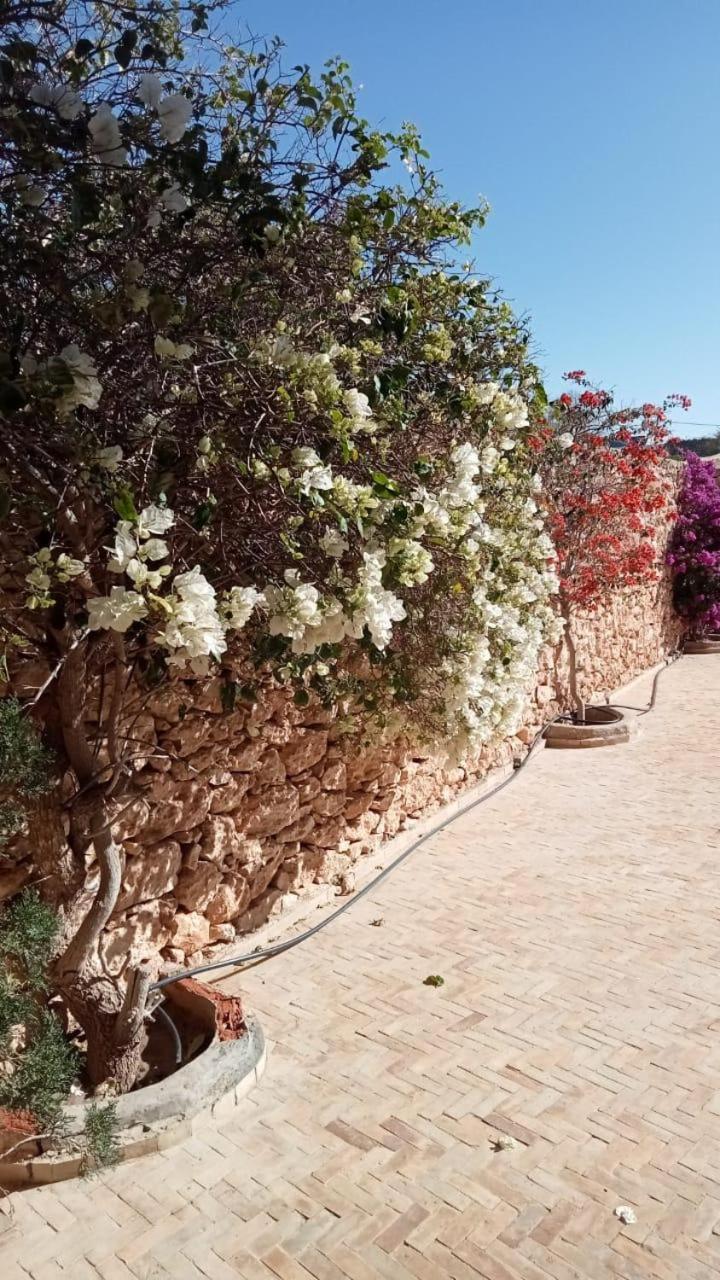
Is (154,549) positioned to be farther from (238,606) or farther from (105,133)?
(105,133)

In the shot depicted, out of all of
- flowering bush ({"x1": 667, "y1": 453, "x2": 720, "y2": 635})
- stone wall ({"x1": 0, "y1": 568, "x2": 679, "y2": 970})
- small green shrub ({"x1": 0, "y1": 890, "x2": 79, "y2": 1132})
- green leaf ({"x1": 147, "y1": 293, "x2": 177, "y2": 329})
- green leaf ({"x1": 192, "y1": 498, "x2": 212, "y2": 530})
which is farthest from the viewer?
flowering bush ({"x1": 667, "y1": 453, "x2": 720, "y2": 635})

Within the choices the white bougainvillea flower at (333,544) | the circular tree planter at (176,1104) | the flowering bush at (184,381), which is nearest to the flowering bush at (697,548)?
the flowering bush at (184,381)

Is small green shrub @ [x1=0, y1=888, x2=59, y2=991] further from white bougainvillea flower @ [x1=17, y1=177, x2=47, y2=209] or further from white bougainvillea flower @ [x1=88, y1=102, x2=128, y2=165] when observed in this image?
white bougainvillea flower @ [x1=88, y1=102, x2=128, y2=165]

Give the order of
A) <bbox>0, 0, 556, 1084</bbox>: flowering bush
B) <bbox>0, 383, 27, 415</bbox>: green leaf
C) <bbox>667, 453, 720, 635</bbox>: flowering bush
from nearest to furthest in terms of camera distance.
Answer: <bbox>0, 383, 27, 415</bbox>: green leaf < <bbox>0, 0, 556, 1084</bbox>: flowering bush < <bbox>667, 453, 720, 635</bbox>: flowering bush

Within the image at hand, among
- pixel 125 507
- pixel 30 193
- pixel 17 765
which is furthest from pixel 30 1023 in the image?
pixel 30 193

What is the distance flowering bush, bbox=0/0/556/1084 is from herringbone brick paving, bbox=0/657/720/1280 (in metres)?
0.70

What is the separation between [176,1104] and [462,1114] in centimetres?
114

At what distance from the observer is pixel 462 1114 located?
137 inches

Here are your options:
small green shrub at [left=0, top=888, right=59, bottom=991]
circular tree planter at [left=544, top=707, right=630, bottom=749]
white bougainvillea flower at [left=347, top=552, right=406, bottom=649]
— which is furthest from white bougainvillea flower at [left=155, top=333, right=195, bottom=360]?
circular tree planter at [left=544, top=707, right=630, bottom=749]

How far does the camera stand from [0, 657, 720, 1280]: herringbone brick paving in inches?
111

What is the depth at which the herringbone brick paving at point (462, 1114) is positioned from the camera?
2814mm

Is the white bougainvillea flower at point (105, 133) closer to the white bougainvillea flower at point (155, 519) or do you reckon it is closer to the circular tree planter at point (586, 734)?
the white bougainvillea flower at point (155, 519)

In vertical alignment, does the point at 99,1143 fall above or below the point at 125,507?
below

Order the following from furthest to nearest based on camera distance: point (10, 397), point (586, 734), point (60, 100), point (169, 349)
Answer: point (586, 734) → point (169, 349) → point (60, 100) → point (10, 397)
